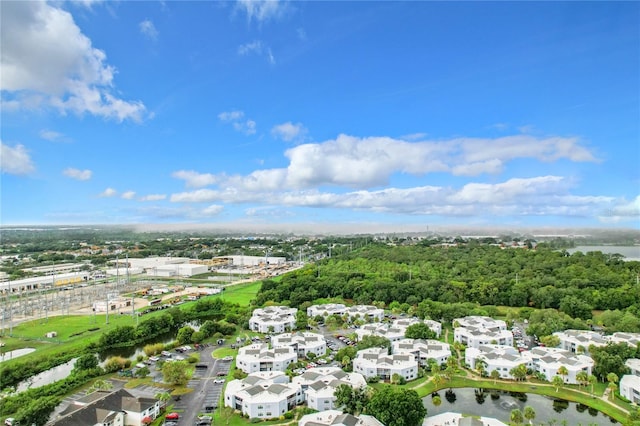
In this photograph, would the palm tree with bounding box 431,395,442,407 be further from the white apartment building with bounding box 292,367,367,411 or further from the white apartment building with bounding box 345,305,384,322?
the white apartment building with bounding box 345,305,384,322

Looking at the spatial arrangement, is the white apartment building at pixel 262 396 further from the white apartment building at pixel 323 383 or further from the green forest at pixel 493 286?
the green forest at pixel 493 286

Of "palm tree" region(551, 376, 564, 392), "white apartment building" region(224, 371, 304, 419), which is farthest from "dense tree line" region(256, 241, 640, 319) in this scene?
"white apartment building" region(224, 371, 304, 419)

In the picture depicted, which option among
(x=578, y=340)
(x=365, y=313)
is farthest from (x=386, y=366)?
(x=578, y=340)

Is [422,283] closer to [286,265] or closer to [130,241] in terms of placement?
[286,265]

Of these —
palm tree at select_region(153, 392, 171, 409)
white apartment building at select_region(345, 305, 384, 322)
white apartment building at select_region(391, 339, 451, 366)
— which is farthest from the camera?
white apartment building at select_region(345, 305, 384, 322)

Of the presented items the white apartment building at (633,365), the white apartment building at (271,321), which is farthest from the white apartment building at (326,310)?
the white apartment building at (633,365)
